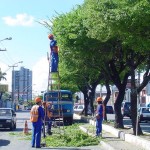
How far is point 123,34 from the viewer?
1714cm

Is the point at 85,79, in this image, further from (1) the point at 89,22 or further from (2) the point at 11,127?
(1) the point at 89,22

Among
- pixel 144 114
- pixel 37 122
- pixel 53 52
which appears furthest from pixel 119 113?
pixel 144 114

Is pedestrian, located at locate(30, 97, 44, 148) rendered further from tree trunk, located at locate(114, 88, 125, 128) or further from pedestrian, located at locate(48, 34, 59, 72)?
tree trunk, located at locate(114, 88, 125, 128)

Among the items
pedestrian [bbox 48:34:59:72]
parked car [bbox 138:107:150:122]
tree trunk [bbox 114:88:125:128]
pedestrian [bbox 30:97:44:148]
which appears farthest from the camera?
parked car [bbox 138:107:150:122]

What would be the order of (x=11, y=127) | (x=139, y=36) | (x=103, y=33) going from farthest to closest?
(x=11, y=127) → (x=103, y=33) → (x=139, y=36)

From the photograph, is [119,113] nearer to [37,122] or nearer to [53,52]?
[53,52]

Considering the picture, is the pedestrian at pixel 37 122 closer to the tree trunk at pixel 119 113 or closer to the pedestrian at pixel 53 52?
the pedestrian at pixel 53 52

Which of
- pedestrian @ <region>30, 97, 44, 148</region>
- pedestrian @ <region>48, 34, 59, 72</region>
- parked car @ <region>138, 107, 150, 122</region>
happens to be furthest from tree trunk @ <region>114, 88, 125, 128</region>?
parked car @ <region>138, 107, 150, 122</region>

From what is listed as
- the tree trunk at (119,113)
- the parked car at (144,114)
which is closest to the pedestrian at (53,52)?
the tree trunk at (119,113)

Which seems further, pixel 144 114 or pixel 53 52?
pixel 144 114

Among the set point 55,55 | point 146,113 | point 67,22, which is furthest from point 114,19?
point 146,113

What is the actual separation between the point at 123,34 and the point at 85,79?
95.4ft

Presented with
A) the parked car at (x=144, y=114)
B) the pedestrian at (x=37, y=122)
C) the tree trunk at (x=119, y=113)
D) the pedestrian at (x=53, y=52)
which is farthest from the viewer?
the parked car at (x=144, y=114)

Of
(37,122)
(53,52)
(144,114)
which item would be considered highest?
(53,52)
